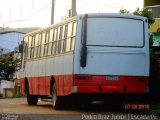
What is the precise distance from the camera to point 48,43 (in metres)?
22.7

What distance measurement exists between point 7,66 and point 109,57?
49303 millimetres

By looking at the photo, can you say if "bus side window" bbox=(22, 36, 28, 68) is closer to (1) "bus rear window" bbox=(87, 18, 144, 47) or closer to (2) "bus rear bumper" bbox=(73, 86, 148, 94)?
(1) "bus rear window" bbox=(87, 18, 144, 47)

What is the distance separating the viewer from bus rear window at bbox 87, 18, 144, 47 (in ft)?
63.4

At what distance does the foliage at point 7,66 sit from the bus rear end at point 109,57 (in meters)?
47.6

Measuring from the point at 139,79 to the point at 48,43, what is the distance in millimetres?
4762

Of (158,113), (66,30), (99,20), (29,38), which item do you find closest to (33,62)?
(29,38)

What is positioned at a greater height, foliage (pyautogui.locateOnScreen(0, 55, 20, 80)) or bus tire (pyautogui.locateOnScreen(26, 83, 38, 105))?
foliage (pyautogui.locateOnScreen(0, 55, 20, 80))

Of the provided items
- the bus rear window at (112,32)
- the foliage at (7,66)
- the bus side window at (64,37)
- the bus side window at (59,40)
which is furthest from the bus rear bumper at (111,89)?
the foliage at (7,66)

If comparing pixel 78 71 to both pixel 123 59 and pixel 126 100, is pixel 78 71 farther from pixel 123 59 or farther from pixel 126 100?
pixel 126 100

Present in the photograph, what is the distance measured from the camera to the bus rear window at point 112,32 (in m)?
19.3

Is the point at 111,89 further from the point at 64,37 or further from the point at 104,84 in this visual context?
the point at 64,37

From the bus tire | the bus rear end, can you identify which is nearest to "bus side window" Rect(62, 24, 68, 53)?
the bus rear end

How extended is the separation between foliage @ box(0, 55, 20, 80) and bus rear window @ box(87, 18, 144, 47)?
47.6 meters

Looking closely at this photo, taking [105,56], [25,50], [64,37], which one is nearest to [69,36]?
[64,37]
